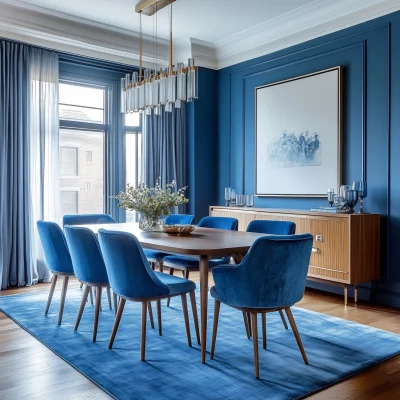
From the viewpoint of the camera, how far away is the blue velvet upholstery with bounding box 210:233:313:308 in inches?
96.0

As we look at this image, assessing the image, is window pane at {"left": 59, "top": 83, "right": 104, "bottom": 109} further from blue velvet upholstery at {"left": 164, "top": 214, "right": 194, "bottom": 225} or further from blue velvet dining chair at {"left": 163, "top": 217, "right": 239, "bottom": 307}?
blue velvet dining chair at {"left": 163, "top": 217, "right": 239, "bottom": 307}

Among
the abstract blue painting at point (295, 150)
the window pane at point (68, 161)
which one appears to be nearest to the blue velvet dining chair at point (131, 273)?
the abstract blue painting at point (295, 150)

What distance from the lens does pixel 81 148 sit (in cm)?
571

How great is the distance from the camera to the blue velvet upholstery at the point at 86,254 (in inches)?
123

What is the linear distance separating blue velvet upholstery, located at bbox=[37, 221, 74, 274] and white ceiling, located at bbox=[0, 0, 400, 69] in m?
2.44

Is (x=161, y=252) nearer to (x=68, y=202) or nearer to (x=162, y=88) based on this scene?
(x=162, y=88)

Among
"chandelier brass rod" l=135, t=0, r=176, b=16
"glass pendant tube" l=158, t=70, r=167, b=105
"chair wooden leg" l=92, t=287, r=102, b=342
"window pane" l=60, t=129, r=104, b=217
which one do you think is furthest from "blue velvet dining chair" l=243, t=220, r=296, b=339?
"window pane" l=60, t=129, r=104, b=217

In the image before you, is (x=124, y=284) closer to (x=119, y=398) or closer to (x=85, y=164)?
(x=119, y=398)

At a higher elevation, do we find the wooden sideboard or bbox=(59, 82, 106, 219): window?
bbox=(59, 82, 106, 219): window

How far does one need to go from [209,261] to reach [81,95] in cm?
293

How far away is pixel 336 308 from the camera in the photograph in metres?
4.10

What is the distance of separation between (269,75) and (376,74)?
1.43 metres

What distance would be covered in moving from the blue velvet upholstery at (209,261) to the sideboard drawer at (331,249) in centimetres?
83

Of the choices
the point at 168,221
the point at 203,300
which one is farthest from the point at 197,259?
the point at 203,300
